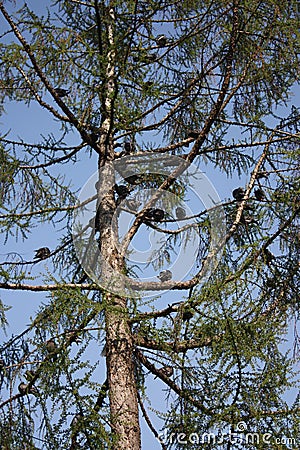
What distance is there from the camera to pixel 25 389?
5090 mm

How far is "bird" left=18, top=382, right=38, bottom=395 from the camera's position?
5.04 m

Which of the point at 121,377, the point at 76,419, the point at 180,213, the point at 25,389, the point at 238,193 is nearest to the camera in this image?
the point at 76,419

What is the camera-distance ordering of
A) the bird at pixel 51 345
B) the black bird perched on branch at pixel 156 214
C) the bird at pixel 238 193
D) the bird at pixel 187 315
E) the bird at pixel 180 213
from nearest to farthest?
the bird at pixel 187 315, the bird at pixel 51 345, the black bird perched on branch at pixel 156 214, the bird at pixel 238 193, the bird at pixel 180 213

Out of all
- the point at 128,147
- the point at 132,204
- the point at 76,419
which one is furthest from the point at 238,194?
the point at 76,419

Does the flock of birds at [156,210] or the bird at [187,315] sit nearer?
the bird at [187,315]

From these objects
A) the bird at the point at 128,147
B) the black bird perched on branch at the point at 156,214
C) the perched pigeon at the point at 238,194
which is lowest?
the black bird perched on branch at the point at 156,214

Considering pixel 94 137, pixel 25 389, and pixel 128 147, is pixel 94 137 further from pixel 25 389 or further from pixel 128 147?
pixel 25 389

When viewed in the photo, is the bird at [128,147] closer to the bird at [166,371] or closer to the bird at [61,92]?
the bird at [61,92]

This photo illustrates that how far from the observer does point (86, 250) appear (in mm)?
5789

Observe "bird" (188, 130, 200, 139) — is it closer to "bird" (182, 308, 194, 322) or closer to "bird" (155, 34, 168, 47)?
"bird" (155, 34, 168, 47)

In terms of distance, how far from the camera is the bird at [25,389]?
5040mm

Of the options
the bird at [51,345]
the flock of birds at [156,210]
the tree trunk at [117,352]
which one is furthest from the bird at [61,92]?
the bird at [51,345]

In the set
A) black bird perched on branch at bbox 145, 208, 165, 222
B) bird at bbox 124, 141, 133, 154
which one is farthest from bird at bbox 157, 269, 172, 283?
bird at bbox 124, 141, 133, 154

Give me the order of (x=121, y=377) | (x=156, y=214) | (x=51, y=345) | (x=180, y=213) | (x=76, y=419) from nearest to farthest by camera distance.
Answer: (x=76, y=419)
(x=121, y=377)
(x=51, y=345)
(x=156, y=214)
(x=180, y=213)
